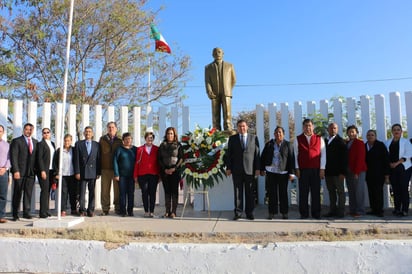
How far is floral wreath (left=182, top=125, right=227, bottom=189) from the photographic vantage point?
654 centimetres

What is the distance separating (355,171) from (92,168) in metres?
4.45

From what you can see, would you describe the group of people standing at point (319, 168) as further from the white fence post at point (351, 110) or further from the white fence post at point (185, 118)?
the white fence post at point (185, 118)

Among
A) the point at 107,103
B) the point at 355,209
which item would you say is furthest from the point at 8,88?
the point at 355,209

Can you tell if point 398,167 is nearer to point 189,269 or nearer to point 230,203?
point 230,203

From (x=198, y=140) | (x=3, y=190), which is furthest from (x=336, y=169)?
(x=3, y=190)

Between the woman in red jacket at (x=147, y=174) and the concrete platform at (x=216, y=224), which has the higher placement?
the woman in red jacket at (x=147, y=174)

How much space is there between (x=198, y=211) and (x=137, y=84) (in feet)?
30.5

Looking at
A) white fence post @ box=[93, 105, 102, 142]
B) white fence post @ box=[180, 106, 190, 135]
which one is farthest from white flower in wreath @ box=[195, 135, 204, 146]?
white fence post @ box=[93, 105, 102, 142]

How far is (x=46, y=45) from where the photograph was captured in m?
13.6

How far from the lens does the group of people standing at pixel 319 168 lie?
19.5 feet

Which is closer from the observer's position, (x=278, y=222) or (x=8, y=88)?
(x=278, y=222)

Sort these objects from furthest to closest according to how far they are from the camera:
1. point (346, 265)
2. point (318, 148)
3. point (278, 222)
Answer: point (318, 148) → point (278, 222) → point (346, 265)

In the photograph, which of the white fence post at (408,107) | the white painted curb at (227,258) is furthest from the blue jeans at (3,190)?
the white fence post at (408,107)

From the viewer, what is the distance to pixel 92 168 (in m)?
6.51
